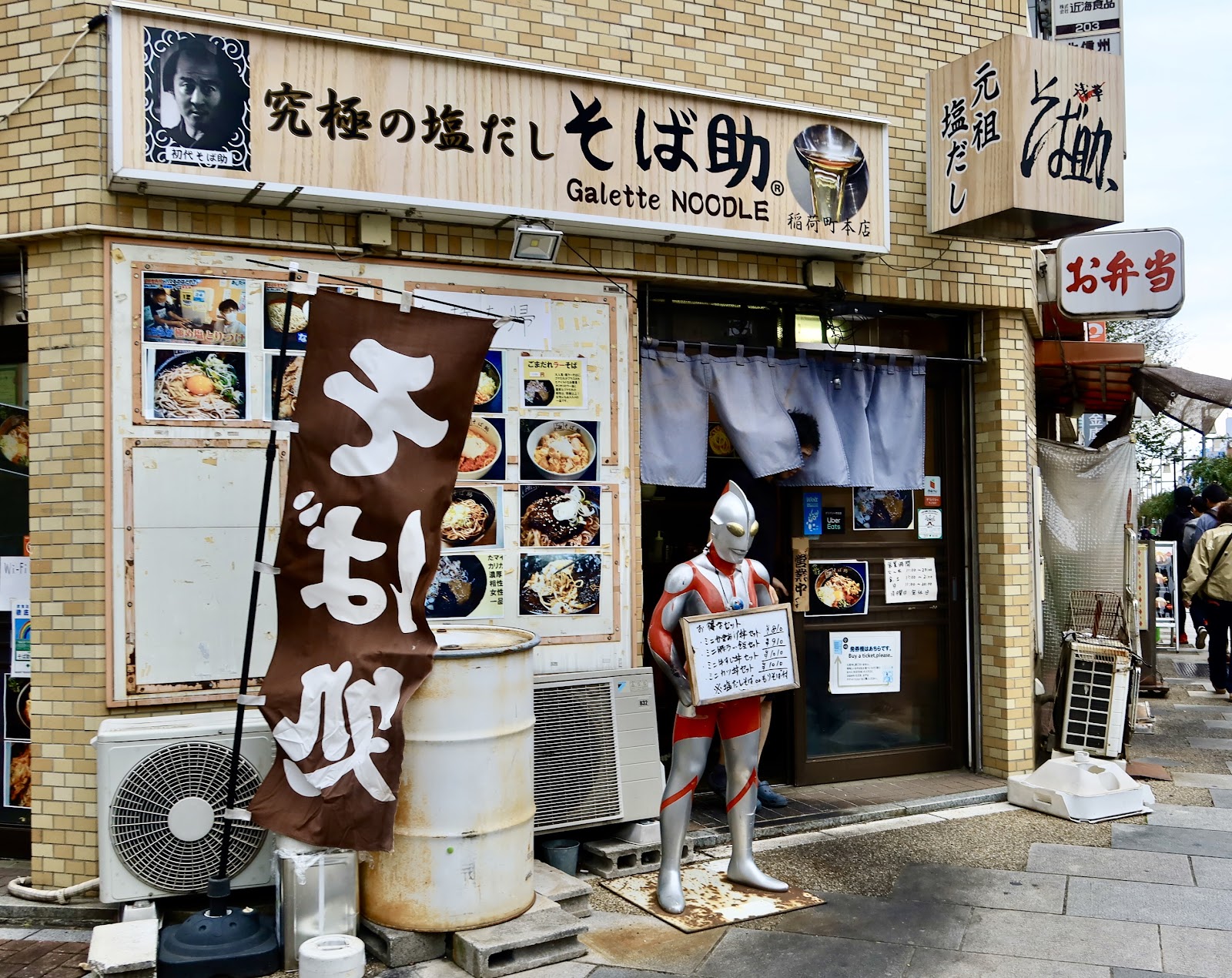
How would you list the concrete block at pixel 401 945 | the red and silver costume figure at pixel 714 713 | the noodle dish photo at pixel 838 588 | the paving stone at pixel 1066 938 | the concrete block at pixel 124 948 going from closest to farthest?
the concrete block at pixel 124 948
the concrete block at pixel 401 945
the paving stone at pixel 1066 938
the red and silver costume figure at pixel 714 713
the noodle dish photo at pixel 838 588

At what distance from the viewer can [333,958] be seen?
4.79 m

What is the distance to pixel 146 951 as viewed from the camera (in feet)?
16.0

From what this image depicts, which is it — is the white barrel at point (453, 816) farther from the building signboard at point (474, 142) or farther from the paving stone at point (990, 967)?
the building signboard at point (474, 142)

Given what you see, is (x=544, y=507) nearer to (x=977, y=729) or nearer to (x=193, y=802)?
(x=193, y=802)

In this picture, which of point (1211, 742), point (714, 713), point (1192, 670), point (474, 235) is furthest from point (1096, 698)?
point (1192, 670)

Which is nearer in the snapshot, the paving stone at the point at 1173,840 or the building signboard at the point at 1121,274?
the paving stone at the point at 1173,840

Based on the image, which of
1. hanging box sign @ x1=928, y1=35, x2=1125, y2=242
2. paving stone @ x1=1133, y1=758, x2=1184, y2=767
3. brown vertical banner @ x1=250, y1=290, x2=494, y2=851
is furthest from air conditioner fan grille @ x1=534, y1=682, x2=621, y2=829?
paving stone @ x1=1133, y1=758, x2=1184, y2=767

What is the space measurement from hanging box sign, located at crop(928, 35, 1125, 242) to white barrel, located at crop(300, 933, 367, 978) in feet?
19.8

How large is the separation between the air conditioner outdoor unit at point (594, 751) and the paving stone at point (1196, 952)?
281 centimetres

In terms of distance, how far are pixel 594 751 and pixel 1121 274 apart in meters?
5.54

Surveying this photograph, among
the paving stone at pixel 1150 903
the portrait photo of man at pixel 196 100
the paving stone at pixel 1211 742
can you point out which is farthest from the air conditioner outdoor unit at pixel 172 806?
the paving stone at pixel 1211 742

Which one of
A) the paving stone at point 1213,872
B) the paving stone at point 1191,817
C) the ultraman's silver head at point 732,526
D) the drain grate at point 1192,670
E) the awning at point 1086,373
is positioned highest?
the awning at point 1086,373

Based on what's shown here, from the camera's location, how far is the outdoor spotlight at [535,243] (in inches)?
251

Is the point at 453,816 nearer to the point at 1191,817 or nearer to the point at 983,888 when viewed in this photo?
the point at 983,888
